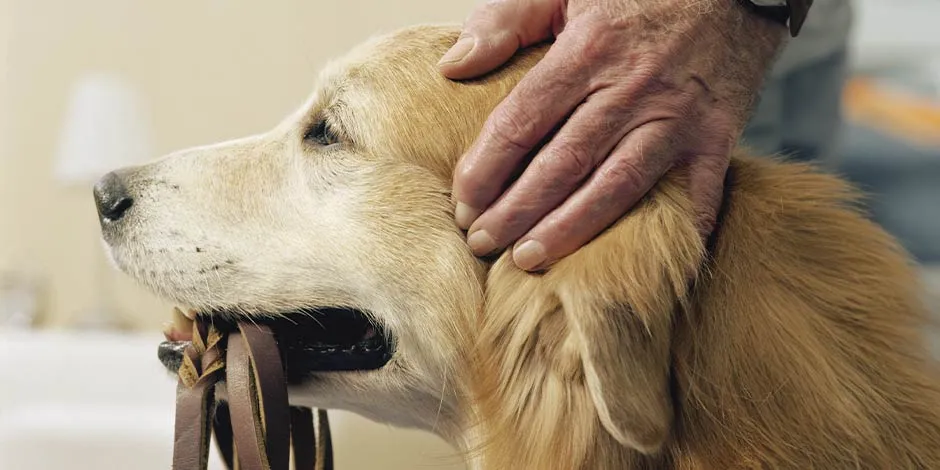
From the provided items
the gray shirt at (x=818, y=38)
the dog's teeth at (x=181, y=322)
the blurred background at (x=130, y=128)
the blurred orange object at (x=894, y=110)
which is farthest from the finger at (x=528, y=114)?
the blurred orange object at (x=894, y=110)

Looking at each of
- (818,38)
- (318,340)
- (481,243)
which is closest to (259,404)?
(318,340)

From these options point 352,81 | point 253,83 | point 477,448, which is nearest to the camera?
point 477,448

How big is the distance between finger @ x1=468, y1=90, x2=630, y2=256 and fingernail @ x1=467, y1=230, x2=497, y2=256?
0.04 meters

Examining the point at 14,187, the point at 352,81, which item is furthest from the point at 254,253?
the point at 14,187

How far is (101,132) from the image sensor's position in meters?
1.97

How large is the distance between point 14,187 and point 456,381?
1.89 metres

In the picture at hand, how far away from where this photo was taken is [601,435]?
693mm

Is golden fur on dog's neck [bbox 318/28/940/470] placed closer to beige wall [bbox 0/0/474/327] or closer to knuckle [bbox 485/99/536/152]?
knuckle [bbox 485/99/536/152]

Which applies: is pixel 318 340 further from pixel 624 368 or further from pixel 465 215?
pixel 624 368

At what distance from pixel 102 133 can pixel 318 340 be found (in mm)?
1308

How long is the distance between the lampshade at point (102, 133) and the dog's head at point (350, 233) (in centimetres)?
106

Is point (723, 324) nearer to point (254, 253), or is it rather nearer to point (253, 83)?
point (254, 253)

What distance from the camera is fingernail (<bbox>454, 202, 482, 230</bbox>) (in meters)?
0.81

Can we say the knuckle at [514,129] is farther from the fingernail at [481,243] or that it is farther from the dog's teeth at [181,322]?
the dog's teeth at [181,322]
